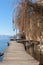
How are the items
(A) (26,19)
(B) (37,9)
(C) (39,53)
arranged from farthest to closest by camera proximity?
(A) (26,19), (B) (37,9), (C) (39,53)

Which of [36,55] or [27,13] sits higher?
[27,13]

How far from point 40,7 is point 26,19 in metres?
1.55

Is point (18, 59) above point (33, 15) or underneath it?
underneath

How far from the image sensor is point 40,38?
945cm

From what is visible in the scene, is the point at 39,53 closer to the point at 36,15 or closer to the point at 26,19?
the point at 36,15

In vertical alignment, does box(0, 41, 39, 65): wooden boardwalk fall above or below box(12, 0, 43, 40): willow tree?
below

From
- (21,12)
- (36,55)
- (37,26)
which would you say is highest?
(21,12)

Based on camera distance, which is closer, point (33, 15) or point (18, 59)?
point (18, 59)

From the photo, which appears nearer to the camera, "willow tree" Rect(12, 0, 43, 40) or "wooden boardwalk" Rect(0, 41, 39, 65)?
"wooden boardwalk" Rect(0, 41, 39, 65)

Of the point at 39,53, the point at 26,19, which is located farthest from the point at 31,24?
the point at 39,53

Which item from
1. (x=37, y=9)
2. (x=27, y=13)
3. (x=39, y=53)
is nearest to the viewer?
(x=39, y=53)

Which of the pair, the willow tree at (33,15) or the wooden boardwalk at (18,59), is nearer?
the wooden boardwalk at (18,59)

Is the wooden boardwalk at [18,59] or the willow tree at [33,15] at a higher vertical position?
the willow tree at [33,15]

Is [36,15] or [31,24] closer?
[36,15]
